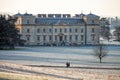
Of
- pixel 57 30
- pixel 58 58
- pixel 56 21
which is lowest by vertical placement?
pixel 58 58

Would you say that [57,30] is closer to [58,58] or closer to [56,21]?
[56,21]

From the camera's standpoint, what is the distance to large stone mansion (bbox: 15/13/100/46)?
7819 centimetres

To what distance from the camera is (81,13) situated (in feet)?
280

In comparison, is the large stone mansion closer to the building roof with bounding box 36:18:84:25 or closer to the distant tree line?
the building roof with bounding box 36:18:84:25

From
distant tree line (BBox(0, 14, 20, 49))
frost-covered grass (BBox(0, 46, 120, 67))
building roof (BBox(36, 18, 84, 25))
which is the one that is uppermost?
building roof (BBox(36, 18, 84, 25))

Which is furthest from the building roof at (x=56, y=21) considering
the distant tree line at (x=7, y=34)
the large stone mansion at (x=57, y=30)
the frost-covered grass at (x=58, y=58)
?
the frost-covered grass at (x=58, y=58)

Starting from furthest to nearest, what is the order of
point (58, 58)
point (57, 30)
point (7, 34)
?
point (57, 30)
point (7, 34)
point (58, 58)

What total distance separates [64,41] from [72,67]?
43.1 meters

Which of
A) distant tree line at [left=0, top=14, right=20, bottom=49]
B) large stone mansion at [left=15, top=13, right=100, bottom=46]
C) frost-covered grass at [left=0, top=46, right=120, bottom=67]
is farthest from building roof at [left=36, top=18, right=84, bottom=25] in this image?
frost-covered grass at [left=0, top=46, right=120, bottom=67]

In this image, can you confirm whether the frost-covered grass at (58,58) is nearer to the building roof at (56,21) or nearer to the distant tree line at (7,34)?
the distant tree line at (7,34)

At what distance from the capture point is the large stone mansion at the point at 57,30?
7819cm

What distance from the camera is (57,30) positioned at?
78938 millimetres

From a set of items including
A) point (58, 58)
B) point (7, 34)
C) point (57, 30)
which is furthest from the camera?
point (57, 30)

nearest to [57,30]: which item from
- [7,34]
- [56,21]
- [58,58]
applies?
[56,21]
